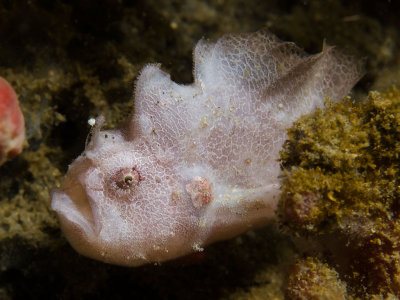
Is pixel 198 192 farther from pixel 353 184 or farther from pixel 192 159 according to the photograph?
pixel 353 184

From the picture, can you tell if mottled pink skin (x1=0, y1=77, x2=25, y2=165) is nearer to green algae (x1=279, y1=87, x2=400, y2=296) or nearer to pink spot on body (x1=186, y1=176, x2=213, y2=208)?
pink spot on body (x1=186, y1=176, x2=213, y2=208)

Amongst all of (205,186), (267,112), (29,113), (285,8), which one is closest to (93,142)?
(205,186)

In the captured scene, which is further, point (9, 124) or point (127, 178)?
point (9, 124)

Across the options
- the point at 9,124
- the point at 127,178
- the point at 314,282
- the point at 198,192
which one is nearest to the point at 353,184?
the point at 314,282

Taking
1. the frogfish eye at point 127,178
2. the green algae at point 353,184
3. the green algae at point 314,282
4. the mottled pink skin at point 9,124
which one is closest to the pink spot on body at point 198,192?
the frogfish eye at point 127,178

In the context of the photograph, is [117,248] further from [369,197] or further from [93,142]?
[369,197]

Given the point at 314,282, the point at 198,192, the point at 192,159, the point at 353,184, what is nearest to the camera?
the point at 353,184
